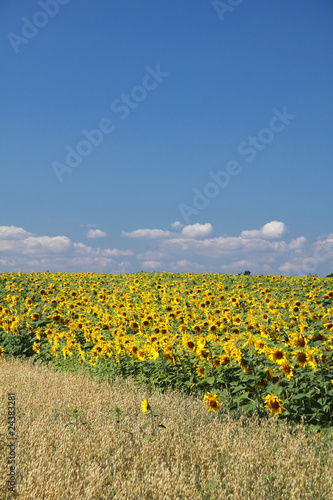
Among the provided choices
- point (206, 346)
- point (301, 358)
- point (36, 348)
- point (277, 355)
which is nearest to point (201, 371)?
point (206, 346)

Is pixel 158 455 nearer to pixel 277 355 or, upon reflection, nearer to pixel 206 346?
pixel 277 355

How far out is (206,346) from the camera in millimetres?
7094

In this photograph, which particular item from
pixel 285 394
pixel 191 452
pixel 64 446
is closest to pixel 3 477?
pixel 64 446

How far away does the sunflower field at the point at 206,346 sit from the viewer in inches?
225

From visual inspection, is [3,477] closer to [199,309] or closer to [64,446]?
[64,446]

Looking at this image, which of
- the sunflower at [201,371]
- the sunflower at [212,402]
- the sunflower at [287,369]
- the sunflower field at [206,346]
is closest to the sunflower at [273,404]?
the sunflower field at [206,346]

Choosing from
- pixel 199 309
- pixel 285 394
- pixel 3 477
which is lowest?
pixel 3 477

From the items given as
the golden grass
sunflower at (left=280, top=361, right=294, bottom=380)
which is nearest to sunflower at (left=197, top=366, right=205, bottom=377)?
the golden grass

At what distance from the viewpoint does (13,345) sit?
1127 cm

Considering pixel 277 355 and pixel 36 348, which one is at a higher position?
pixel 277 355

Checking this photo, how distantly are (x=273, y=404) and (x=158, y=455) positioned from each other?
5.72 ft

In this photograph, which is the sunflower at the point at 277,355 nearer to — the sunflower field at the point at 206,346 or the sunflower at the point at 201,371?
the sunflower field at the point at 206,346

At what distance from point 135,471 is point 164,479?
0.29m

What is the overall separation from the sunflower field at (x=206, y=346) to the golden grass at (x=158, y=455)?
0.55 meters
